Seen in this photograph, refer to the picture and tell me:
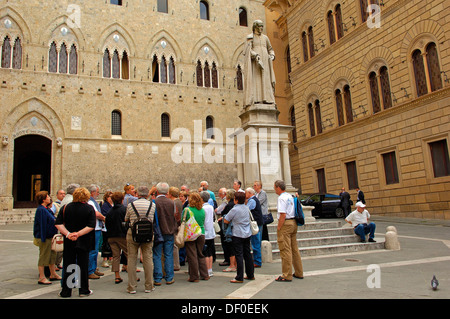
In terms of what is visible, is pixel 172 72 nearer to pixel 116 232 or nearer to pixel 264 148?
pixel 264 148

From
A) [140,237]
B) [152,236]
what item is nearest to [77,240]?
[140,237]

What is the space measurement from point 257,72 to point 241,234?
6332 mm

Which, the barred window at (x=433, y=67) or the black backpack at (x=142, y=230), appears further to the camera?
the barred window at (x=433, y=67)

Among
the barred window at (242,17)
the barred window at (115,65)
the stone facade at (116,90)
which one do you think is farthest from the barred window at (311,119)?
the barred window at (115,65)

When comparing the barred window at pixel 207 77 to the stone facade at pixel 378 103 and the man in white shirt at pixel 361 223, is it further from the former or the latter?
the man in white shirt at pixel 361 223

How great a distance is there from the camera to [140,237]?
558 centimetres

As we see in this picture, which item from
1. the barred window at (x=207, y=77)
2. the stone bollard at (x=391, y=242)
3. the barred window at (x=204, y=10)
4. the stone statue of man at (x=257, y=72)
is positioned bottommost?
the stone bollard at (x=391, y=242)

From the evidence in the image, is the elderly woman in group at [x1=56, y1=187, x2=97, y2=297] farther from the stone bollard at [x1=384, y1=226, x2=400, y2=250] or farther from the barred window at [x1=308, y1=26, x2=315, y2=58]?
the barred window at [x1=308, y1=26, x2=315, y2=58]

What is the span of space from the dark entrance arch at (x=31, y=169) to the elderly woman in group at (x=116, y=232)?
25.8m

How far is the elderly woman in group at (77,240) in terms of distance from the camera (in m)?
5.36

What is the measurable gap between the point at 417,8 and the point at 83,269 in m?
18.5

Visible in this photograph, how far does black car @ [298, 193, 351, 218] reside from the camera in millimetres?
19109

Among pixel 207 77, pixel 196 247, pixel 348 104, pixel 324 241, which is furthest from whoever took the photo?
pixel 207 77
